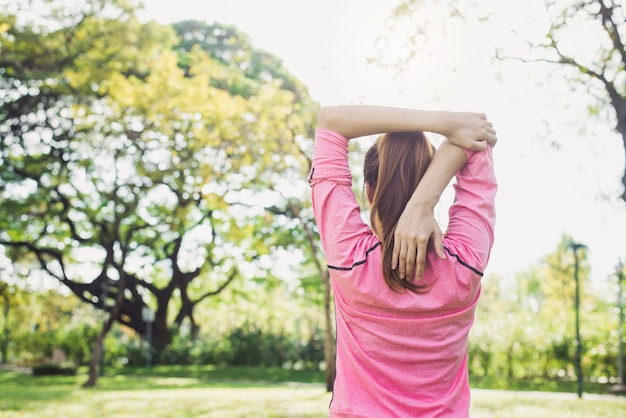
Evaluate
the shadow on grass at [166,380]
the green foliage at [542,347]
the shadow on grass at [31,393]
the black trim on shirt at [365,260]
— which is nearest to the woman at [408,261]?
the black trim on shirt at [365,260]

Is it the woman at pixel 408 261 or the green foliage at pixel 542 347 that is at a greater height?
the woman at pixel 408 261

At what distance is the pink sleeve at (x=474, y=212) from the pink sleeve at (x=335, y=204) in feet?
0.53

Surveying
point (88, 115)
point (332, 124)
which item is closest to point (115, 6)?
point (88, 115)

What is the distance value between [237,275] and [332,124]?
2247 cm

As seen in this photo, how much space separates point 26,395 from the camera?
40.2 feet

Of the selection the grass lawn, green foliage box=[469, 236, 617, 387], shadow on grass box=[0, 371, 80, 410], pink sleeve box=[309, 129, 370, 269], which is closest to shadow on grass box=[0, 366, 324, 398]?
shadow on grass box=[0, 371, 80, 410]

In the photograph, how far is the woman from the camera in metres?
1.14

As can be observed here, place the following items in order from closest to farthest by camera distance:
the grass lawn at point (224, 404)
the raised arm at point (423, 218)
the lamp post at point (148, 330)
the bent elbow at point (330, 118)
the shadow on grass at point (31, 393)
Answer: the raised arm at point (423, 218), the bent elbow at point (330, 118), the grass lawn at point (224, 404), the shadow on grass at point (31, 393), the lamp post at point (148, 330)

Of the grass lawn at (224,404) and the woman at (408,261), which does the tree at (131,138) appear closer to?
the grass lawn at (224,404)

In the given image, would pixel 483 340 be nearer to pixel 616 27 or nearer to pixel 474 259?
pixel 616 27

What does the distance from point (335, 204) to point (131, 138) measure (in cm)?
1458

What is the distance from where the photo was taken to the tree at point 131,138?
41.4 feet

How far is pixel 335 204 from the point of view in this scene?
1.23 m

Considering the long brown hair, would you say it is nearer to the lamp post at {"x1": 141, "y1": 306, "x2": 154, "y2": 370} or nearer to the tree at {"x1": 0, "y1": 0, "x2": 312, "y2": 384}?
the tree at {"x1": 0, "y1": 0, "x2": 312, "y2": 384}
